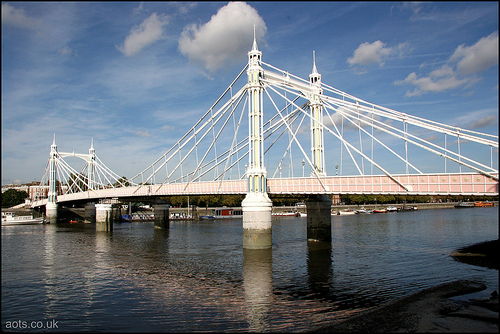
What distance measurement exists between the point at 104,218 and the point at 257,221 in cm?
4002

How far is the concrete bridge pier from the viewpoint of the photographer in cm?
4134

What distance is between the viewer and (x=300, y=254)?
114 ft

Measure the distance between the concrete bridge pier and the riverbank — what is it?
21469 mm

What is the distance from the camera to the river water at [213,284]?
16.8m

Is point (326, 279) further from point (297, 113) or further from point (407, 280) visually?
point (297, 113)

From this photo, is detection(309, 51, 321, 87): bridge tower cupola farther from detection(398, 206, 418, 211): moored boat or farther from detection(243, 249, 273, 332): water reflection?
detection(398, 206, 418, 211): moored boat

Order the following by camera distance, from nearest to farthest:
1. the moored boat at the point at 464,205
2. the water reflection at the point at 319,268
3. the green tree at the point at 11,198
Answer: the water reflection at the point at 319,268, the green tree at the point at 11,198, the moored boat at the point at 464,205

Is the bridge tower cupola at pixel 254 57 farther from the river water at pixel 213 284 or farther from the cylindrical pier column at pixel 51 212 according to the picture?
the cylindrical pier column at pixel 51 212

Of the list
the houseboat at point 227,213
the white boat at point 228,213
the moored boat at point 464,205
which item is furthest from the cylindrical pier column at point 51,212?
the moored boat at point 464,205

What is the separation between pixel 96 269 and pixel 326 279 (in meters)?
17.1

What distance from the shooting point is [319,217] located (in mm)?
41594

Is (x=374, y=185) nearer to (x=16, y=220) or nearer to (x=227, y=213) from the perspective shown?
(x=16, y=220)

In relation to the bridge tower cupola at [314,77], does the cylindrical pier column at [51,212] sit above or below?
below

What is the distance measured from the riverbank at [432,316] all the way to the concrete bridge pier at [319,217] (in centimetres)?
2147
